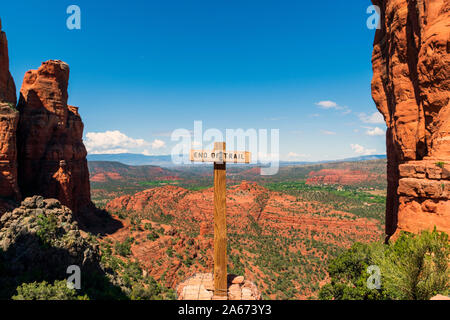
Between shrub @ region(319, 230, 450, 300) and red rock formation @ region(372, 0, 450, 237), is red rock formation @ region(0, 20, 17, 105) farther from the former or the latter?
red rock formation @ region(372, 0, 450, 237)

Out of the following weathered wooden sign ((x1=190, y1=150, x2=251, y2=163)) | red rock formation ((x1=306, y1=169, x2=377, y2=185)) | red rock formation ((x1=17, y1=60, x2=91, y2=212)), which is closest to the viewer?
weathered wooden sign ((x1=190, y1=150, x2=251, y2=163))

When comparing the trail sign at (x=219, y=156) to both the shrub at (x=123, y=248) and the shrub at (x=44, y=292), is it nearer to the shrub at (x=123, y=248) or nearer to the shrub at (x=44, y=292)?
the shrub at (x=44, y=292)

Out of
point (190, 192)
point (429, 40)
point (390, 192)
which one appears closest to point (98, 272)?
point (390, 192)

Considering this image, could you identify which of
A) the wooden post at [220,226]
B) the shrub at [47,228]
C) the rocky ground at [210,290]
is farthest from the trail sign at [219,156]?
the shrub at [47,228]

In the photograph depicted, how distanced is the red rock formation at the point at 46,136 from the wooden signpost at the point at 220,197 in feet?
74.3

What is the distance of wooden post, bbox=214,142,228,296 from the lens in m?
7.32

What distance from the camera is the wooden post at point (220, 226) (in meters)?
7.32

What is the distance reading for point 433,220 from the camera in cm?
895

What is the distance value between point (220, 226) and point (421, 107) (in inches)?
448

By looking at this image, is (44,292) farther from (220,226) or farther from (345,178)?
(345,178)

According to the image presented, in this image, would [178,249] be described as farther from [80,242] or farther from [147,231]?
[80,242]

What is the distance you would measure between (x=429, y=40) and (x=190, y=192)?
61.8m

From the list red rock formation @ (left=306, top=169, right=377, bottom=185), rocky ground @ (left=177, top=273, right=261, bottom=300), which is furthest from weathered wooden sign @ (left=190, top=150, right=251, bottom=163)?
red rock formation @ (left=306, top=169, right=377, bottom=185)
